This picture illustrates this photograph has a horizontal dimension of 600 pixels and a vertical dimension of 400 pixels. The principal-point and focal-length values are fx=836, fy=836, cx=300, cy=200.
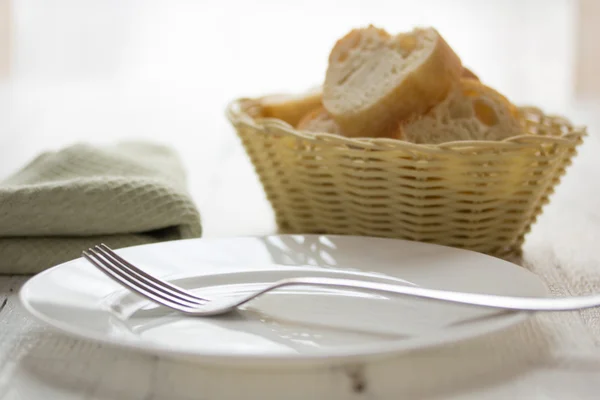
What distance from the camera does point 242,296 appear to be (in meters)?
0.68

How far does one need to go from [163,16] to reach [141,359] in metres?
2.95

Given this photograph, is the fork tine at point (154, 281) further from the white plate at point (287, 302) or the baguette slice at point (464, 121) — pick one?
the baguette slice at point (464, 121)

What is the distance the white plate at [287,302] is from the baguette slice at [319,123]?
0.63 ft

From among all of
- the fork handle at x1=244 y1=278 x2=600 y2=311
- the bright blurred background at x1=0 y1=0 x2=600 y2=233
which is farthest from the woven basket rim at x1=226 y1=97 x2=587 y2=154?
the bright blurred background at x1=0 y1=0 x2=600 y2=233

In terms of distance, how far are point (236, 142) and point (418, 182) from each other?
3.22ft

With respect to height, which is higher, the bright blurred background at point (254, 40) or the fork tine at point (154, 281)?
the fork tine at point (154, 281)

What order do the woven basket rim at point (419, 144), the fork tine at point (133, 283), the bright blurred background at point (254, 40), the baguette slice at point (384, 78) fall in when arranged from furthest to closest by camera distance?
1. the bright blurred background at point (254, 40)
2. the baguette slice at point (384, 78)
3. the woven basket rim at point (419, 144)
4. the fork tine at point (133, 283)

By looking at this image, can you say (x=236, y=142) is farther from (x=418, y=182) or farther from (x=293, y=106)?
(x=418, y=182)

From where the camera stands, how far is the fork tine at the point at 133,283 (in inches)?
26.8

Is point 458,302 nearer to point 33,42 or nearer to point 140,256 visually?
point 140,256

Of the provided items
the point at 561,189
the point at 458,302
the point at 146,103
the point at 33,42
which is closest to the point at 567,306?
the point at 458,302

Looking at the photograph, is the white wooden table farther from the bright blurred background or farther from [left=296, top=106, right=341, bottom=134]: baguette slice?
[left=296, top=106, right=341, bottom=134]: baguette slice

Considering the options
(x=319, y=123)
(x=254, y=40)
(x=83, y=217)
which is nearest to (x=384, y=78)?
(x=319, y=123)

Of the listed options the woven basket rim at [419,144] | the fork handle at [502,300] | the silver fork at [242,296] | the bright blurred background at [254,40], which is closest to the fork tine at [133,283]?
the silver fork at [242,296]
